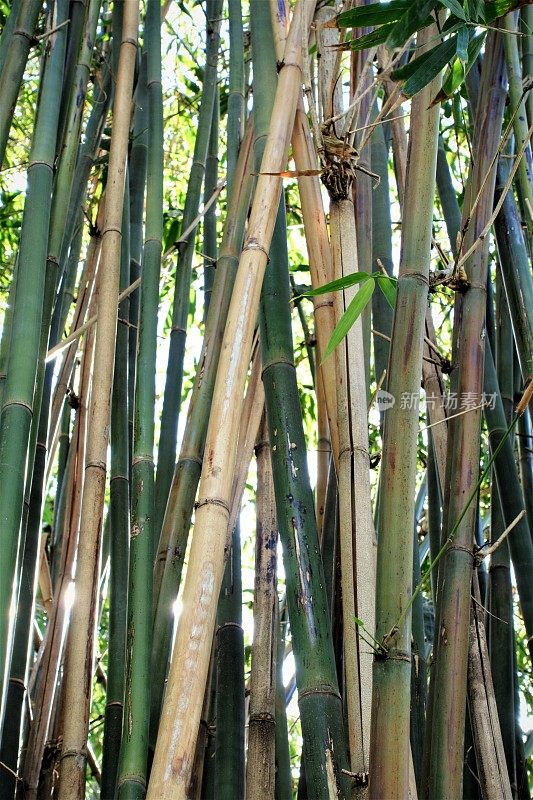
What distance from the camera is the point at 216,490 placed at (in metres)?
0.91

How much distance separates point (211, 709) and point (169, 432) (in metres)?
0.44

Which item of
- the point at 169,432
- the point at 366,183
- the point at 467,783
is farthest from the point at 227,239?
the point at 467,783

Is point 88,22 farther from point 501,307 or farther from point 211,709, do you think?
point 211,709

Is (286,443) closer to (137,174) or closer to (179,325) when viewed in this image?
(179,325)

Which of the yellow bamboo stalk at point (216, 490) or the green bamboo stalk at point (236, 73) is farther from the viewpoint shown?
the green bamboo stalk at point (236, 73)

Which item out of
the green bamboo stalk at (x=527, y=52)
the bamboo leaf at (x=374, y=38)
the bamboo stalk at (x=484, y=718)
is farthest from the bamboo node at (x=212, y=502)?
the green bamboo stalk at (x=527, y=52)

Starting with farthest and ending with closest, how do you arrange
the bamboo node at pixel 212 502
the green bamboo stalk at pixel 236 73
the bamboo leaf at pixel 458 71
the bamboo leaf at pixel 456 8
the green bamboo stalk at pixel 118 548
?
1. the green bamboo stalk at pixel 236 73
2. the green bamboo stalk at pixel 118 548
3. the bamboo leaf at pixel 458 71
4. the bamboo leaf at pixel 456 8
5. the bamboo node at pixel 212 502

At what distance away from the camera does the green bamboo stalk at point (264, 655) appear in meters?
1.21

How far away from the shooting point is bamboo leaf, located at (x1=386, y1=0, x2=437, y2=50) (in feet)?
3.69

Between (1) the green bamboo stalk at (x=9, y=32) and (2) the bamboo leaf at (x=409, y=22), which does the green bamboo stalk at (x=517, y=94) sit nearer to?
(2) the bamboo leaf at (x=409, y=22)

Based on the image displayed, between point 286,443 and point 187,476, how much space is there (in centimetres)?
23

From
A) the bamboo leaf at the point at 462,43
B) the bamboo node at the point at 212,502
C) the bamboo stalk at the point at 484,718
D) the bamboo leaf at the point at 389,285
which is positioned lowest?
the bamboo stalk at the point at 484,718

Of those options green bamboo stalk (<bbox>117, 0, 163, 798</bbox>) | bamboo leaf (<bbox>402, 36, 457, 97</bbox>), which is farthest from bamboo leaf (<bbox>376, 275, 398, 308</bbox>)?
green bamboo stalk (<bbox>117, 0, 163, 798</bbox>)

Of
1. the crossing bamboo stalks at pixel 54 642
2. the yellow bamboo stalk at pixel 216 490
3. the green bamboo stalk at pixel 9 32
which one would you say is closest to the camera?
the yellow bamboo stalk at pixel 216 490
